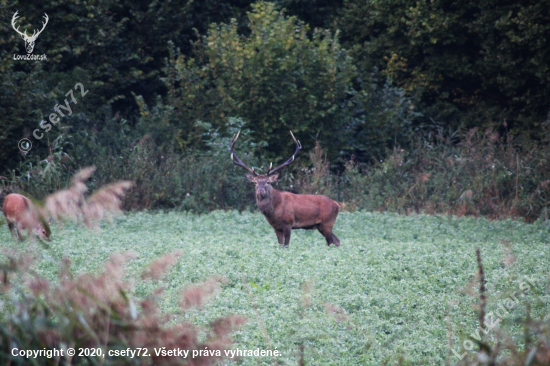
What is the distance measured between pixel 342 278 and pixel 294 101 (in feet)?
36.8

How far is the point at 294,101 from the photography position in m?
18.2

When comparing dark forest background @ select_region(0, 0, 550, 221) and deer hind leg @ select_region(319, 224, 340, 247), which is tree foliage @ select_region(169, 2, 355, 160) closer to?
dark forest background @ select_region(0, 0, 550, 221)

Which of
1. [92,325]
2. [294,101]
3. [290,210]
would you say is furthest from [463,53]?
[92,325]

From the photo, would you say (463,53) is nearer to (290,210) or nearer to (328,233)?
(328,233)

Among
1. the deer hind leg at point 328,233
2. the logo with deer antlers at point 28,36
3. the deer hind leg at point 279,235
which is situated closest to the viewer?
the deer hind leg at point 279,235

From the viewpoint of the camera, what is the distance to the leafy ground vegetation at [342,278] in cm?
527

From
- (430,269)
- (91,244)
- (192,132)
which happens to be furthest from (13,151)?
(430,269)

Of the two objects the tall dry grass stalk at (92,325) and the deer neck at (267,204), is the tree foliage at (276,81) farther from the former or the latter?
the tall dry grass stalk at (92,325)

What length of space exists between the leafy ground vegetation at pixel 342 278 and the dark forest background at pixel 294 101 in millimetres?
2767

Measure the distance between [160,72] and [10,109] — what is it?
7891mm

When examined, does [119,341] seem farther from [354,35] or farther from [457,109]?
[354,35]

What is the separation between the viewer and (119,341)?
2744 millimetres

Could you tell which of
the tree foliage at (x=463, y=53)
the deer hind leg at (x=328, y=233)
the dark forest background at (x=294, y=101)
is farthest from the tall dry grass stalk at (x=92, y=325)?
the tree foliage at (x=463, y=53)

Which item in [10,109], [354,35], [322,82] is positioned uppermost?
[354,35]
